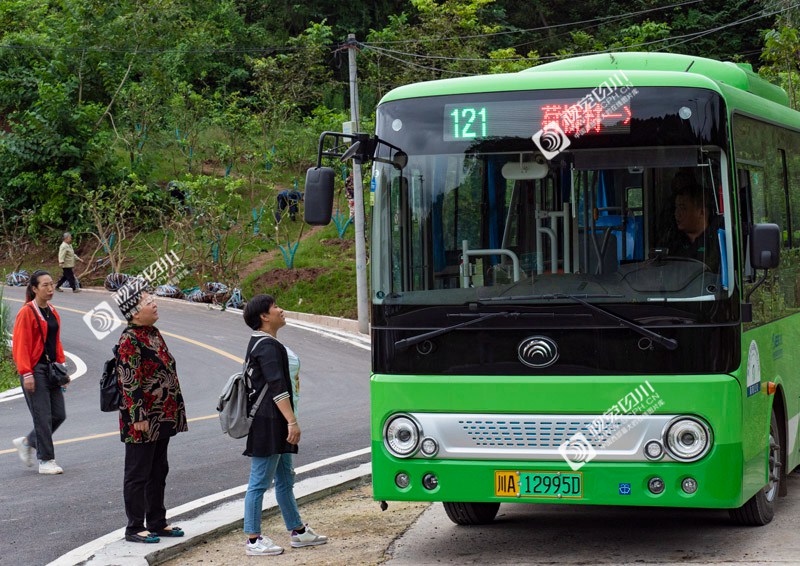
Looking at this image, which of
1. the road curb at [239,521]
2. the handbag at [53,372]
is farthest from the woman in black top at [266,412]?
the handbag at [53,372]

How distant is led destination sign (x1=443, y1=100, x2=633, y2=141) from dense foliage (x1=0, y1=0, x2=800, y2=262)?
94.1ft

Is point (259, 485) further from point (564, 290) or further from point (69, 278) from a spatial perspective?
point (69, 278)

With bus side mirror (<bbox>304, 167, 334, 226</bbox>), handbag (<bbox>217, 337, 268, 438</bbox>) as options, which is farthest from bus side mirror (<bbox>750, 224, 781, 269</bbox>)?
handbag (<bbox>217, 337, 268, 438</bbox>)

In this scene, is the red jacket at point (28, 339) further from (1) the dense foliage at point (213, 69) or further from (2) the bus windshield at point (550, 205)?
(1) the dense foliage at point (213, 69)

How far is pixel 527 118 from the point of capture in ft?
24.1

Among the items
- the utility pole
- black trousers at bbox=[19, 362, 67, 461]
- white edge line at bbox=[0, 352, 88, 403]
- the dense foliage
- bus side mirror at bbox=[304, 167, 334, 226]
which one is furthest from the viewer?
the dense foliage

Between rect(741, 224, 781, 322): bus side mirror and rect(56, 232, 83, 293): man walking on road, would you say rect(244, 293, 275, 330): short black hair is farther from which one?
rect(56, 232, 83, 293): man walking on road

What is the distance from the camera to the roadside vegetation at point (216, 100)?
122ft

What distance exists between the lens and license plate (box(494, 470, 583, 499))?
7.11 meters

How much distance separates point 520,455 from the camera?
7188 mm

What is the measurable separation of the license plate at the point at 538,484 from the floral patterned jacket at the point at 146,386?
245cm

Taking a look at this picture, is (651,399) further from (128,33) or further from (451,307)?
(128,33)

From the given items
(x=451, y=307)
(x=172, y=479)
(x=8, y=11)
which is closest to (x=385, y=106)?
(x=451, y=307)

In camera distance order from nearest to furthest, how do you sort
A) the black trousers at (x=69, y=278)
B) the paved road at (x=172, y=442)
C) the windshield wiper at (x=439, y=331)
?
the windshield wiper at (x=439, y=331), the paved road at (x=172, y=442), the black trousers at (x=69, y=278)
